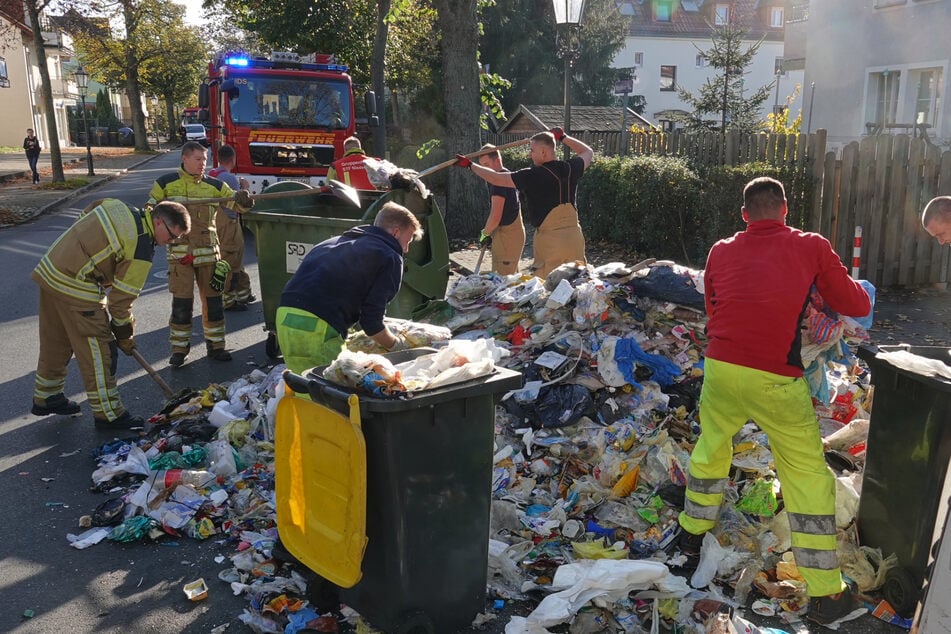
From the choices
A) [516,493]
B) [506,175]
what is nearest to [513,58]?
[506,175]

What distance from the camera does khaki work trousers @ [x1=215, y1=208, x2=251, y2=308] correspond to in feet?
29.2

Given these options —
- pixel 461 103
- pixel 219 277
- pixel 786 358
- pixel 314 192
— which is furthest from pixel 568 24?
pixel 786 358

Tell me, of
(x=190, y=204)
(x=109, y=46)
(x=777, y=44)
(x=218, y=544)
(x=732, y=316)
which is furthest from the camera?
(x=777, y=44)

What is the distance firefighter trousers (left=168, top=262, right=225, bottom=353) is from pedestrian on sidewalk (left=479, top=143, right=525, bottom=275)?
2.64 metres

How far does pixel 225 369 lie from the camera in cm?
729

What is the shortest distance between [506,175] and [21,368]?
465 centimetres

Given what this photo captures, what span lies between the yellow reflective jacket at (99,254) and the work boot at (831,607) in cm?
461

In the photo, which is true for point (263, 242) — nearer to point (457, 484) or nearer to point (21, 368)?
point (21, 368)

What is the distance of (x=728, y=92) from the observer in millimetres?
22016

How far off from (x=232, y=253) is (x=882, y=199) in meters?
7.44

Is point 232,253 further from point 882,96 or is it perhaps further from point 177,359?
point 882,96

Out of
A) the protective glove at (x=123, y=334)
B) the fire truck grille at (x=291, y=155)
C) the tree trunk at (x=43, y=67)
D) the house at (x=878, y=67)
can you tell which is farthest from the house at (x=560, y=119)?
the protective glove at (x=123, y=334)

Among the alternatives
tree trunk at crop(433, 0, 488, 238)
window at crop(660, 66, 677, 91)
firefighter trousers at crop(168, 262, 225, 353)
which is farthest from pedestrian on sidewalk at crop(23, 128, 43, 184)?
window at crop(660, 66, 677, 91)

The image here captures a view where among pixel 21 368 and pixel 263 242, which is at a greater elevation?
pixel 263 242
